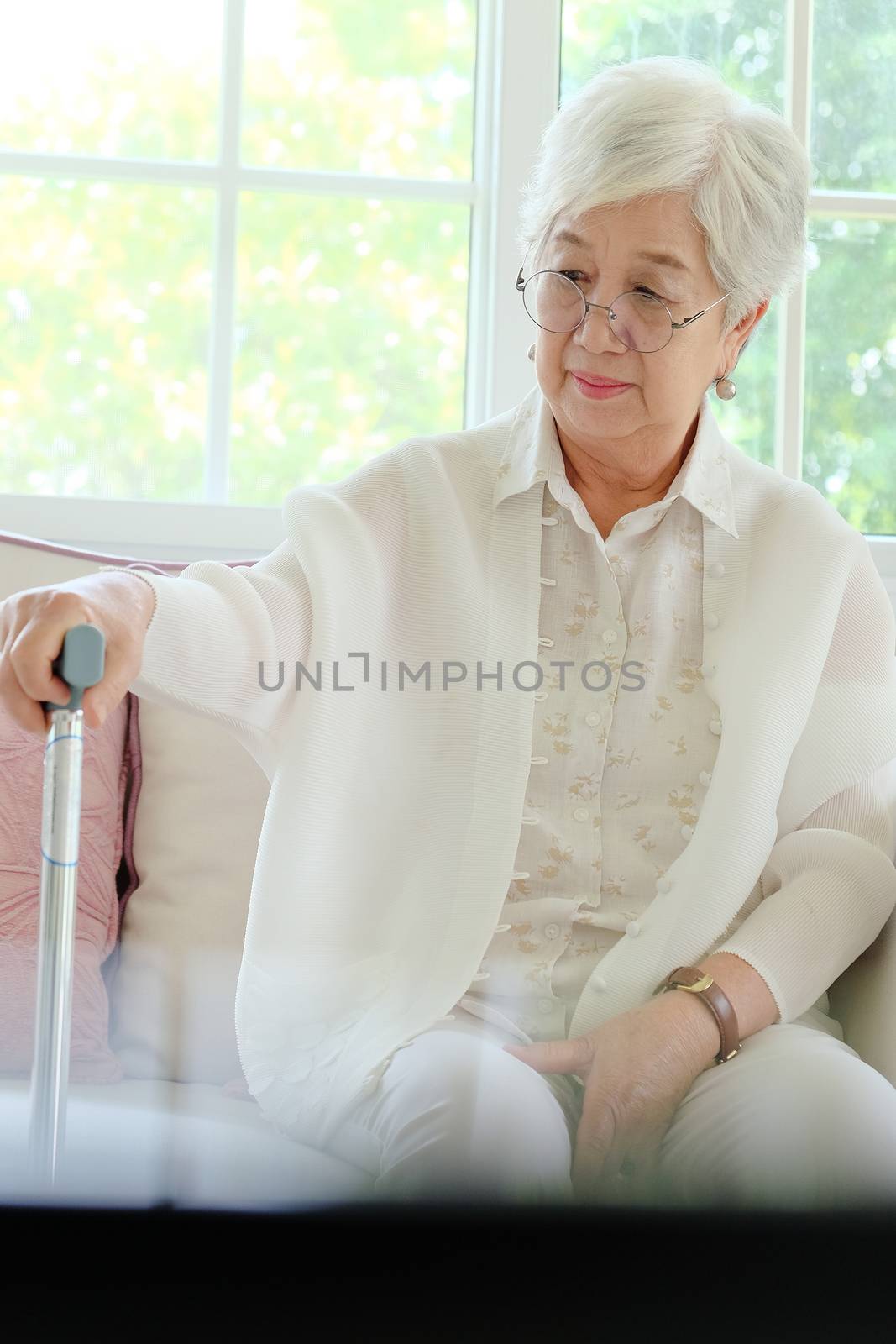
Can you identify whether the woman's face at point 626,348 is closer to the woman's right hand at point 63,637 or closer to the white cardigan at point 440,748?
the white cardigan at point 440,748

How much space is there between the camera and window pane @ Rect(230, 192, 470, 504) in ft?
6.66

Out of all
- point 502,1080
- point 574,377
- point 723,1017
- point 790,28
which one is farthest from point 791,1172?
point 790,28

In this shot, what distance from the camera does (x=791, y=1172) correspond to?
0.38 m

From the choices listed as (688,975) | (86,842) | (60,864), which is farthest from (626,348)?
(60,864)

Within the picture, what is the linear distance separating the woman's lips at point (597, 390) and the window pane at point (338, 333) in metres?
0.85

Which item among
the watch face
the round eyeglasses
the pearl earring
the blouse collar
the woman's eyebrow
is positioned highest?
the woman's eyebrow

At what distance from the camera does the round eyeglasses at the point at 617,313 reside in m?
1.23

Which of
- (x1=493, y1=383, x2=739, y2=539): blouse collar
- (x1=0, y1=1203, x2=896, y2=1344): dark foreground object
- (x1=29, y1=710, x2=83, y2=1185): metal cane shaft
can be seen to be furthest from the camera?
(x1=493, y1=383, x2=739, y2=539): blouse collar

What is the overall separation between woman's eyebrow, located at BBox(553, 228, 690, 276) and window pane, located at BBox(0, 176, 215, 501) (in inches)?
36.0

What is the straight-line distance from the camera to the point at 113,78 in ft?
6.54

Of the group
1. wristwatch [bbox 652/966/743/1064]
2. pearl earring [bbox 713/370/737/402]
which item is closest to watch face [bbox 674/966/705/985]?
wristwatch [bbox 652/966/743/1064]

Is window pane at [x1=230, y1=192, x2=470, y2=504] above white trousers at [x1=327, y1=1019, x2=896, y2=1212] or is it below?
above

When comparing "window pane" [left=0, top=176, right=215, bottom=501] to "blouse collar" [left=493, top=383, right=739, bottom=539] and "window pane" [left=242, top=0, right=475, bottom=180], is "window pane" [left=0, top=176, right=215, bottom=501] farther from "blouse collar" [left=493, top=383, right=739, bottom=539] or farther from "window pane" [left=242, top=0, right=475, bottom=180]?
"blouse collar" [left=493, top=383, right=739, bottom=539]

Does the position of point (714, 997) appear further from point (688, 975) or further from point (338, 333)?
point (338, 333)
